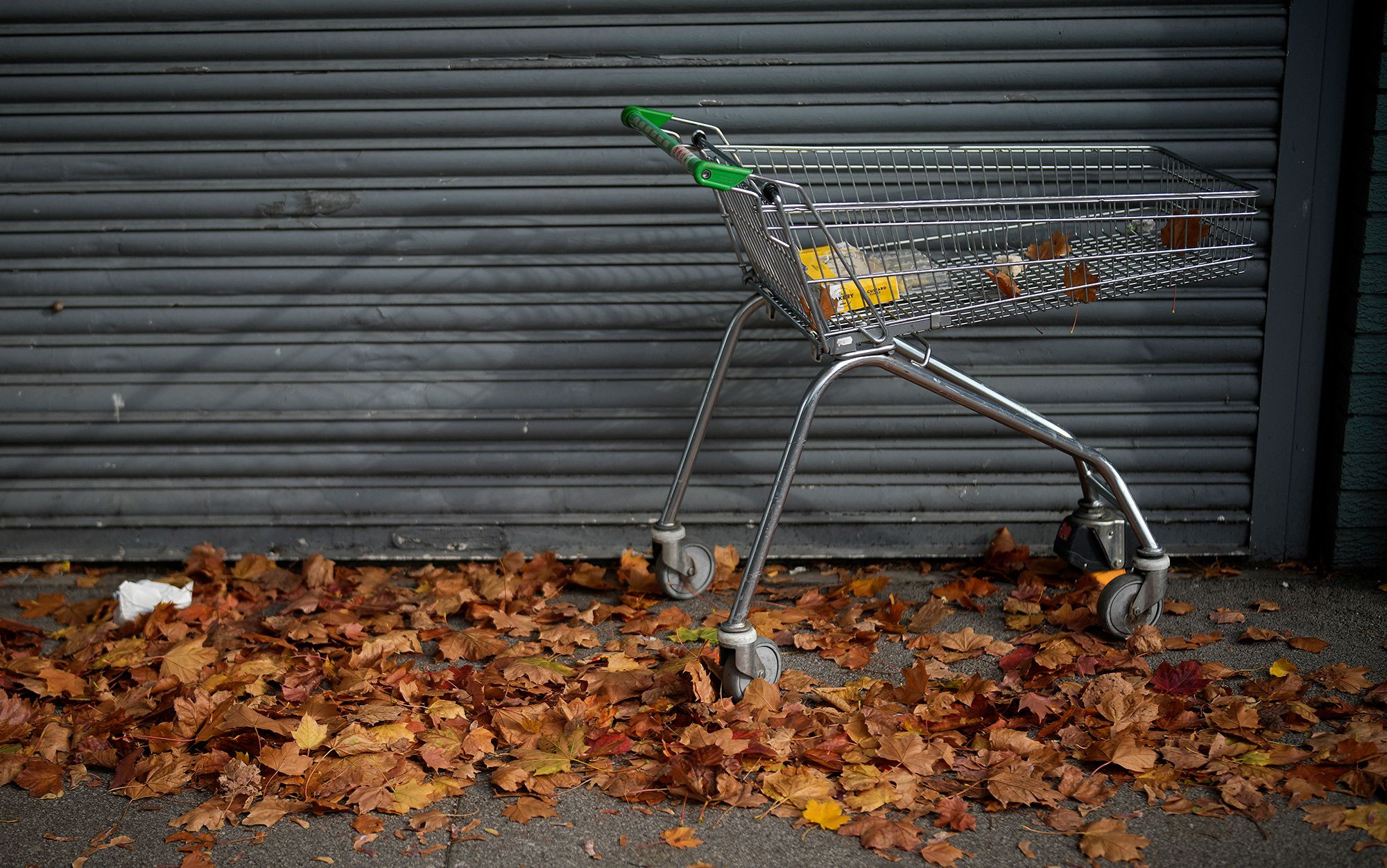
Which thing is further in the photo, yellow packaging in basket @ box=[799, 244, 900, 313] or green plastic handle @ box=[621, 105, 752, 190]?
yellow packaging in basket @ box=[799, 244, 900, 313]

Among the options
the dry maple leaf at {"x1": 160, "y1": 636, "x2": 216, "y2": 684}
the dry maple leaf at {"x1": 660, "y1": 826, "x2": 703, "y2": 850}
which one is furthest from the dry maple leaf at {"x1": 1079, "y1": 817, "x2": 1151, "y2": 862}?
the dry maple leaf at {"x1": 160, "y1": 636, "x2": 216, "y2": 684}

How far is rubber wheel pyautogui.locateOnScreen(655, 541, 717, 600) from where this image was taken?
157 inches

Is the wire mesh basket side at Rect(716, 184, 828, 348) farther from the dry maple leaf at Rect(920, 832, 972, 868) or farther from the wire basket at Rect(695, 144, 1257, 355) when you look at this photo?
the dry maple leaf at Rect(920, 832, 972, 868)

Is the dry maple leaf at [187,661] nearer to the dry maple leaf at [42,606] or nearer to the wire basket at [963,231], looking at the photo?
the dry maple leaf at [42,606]

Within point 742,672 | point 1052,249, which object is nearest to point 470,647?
point 742,672

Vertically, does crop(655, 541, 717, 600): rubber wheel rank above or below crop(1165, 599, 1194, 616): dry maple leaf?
above

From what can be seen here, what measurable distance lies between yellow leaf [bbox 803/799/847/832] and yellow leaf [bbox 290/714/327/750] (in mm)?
1238

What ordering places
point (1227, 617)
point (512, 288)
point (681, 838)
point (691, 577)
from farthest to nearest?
point (512, 288), point (691, 577), point (1227, 617), point (681, 838)

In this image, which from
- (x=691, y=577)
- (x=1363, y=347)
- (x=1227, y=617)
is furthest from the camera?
(x=691, y=577)

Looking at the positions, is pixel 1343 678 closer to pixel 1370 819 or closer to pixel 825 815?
pixel 1370 819

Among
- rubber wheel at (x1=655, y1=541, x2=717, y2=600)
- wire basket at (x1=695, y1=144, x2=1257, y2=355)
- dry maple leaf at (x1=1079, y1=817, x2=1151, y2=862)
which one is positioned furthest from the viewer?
rubber wheel at (x1=655, y1=541, x2=717, y2=600)

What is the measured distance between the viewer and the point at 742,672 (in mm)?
3170

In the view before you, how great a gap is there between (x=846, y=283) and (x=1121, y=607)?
1303 mm

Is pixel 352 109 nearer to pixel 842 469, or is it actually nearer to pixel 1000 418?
pixel 842 469
